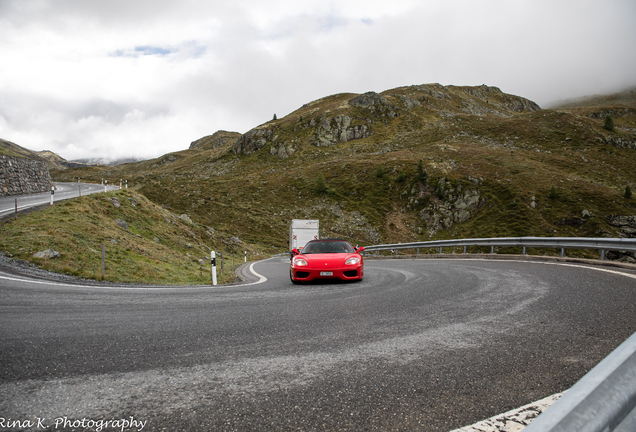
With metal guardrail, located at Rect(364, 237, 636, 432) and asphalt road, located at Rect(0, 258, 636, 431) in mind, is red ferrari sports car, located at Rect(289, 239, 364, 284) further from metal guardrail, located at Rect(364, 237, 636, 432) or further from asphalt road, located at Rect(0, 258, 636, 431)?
metal guardrail, located at Rect(364, 237, 636, 432)

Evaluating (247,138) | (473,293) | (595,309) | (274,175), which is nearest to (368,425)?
(595,309)

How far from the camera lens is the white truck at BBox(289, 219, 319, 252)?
93.1ft

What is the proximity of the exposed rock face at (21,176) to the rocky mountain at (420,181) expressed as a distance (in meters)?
17.8

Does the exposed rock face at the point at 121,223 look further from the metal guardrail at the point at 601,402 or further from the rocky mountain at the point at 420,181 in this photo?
the metal guardrail at the point at 601,402

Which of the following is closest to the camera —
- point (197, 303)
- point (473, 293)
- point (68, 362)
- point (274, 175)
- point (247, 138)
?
point (68, 362)

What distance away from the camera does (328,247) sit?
1106cm

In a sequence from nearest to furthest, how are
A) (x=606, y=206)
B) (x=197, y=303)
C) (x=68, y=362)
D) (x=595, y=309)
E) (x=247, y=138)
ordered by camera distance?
1. (x=68, y=362)
2. (x=595, y=309)
3. (x=197, y=303)
4. (x=606, y=206)
5. (x=247, y=138)

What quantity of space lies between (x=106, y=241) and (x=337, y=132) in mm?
88812

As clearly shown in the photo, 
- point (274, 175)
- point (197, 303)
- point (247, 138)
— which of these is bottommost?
point (197, 303)

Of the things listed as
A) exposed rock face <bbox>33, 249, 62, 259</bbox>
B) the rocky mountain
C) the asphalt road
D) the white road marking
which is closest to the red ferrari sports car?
the asphalt road

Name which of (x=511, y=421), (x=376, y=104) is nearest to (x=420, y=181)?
(x=511, y=421)

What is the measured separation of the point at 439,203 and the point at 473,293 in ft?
162

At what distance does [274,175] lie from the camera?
243 feet

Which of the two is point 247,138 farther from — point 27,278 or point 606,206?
point 27,278
